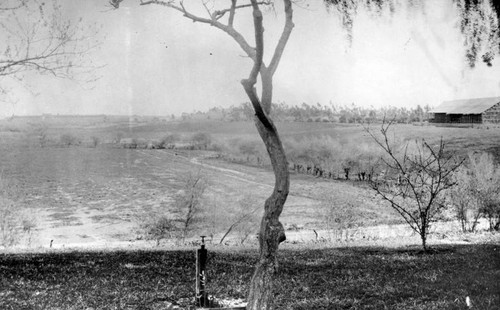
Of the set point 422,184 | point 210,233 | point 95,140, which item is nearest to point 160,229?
point 210,233

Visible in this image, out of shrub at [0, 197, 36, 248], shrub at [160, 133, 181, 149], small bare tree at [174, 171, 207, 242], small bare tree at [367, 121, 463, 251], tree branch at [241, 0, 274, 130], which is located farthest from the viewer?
shrub at [160, 133, 181, 149]

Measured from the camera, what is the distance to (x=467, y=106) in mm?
85562

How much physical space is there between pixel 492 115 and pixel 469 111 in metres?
3.89

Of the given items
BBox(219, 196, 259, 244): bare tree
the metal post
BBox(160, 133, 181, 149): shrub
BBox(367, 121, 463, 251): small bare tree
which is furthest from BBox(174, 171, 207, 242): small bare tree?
BBox(160, 133, 181, 149): shrub

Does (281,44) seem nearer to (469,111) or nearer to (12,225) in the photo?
(12,225)

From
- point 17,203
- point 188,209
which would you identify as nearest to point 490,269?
point 188,209

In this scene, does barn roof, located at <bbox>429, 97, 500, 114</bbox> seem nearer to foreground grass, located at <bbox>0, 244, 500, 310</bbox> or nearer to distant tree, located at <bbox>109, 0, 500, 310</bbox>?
foreground grass, located at <bbox>0, 244, 500, 310</bbox>

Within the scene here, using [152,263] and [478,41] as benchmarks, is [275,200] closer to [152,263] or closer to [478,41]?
[152,263]

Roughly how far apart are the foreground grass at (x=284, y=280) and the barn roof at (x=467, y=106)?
72.4 m

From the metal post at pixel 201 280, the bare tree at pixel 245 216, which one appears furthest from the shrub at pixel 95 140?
the metal post at pixel 201 280

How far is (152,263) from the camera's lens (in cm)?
1608

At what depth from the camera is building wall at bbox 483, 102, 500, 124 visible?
79688 mm

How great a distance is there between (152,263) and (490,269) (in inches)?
437

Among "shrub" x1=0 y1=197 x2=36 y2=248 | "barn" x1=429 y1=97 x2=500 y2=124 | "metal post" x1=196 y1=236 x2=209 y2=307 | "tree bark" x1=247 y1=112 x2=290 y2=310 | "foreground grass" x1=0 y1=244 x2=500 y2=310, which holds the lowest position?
"shrub" x1=0 y1=197 x2=36 y2=248
